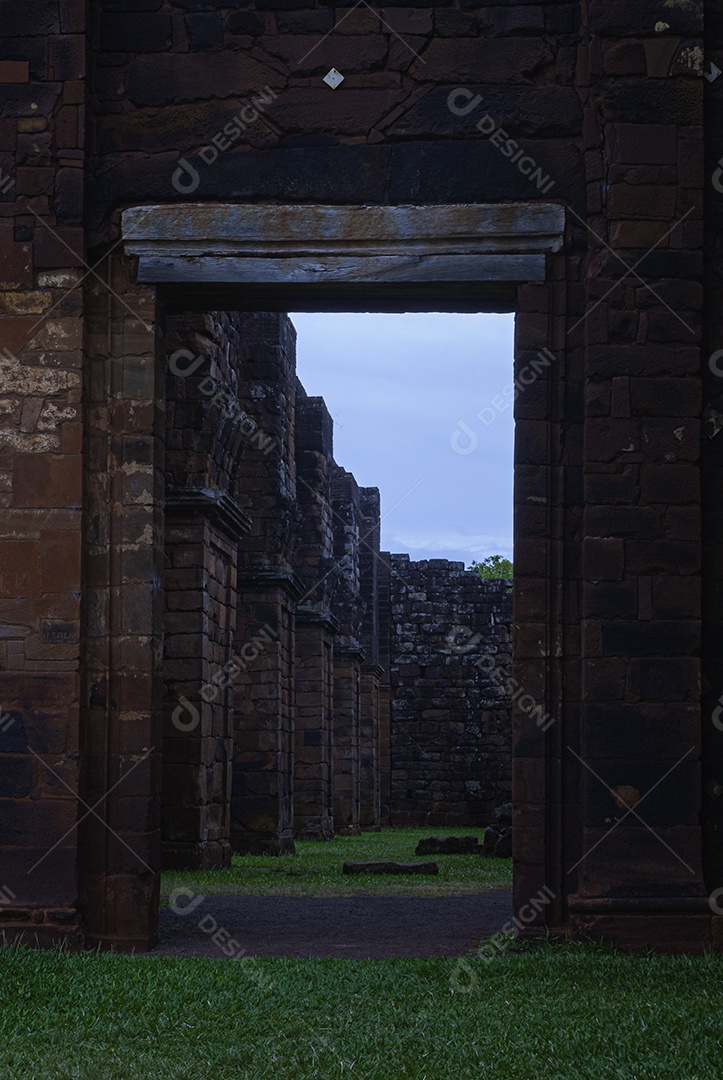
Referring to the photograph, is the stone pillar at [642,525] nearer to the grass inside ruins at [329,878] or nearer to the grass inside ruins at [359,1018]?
the grass inside ruins at [359,1018]

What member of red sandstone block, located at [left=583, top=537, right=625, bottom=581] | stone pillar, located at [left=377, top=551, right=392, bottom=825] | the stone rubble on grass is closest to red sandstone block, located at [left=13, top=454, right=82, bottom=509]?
red sandstone block, located at [left=583, top=537, right=625, bottom=581]

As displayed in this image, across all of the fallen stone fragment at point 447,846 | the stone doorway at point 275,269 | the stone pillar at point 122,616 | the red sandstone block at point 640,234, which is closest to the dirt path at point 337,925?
the stone pillar at point 122,616

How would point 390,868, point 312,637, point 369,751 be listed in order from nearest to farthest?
point 390,868
point 312,637
point 369,751

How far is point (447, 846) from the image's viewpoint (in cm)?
1745

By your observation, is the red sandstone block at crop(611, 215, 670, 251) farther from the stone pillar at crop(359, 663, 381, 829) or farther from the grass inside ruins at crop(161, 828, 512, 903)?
the stone pillar at crop(359, 663, 381, 829)

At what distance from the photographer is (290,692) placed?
1869cm

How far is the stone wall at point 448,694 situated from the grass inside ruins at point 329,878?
40.6ft

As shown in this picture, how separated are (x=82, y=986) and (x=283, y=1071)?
1611 mm

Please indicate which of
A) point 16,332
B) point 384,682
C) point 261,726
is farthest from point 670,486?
point 384,682

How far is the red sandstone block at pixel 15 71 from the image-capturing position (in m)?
7.94

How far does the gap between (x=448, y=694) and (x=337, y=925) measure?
71.6 feet

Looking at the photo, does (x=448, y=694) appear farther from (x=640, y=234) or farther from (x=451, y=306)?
(x=640, y=234)

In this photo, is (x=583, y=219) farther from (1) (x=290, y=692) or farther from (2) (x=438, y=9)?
(1) (x=290, y=692)

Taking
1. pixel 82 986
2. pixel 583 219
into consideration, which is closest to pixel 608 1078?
pixel 82 986
